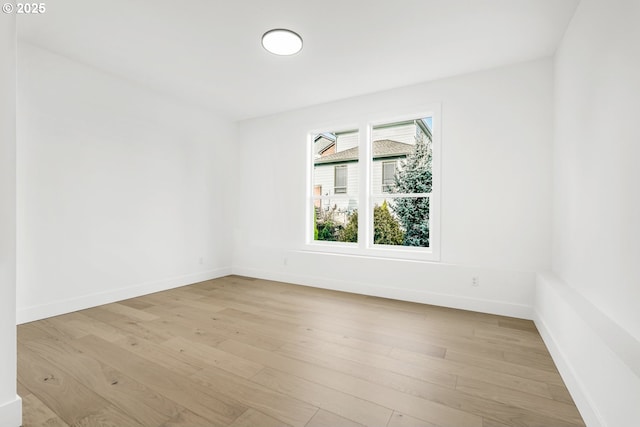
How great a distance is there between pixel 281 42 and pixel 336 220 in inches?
102

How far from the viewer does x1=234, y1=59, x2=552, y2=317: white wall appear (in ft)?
10.3

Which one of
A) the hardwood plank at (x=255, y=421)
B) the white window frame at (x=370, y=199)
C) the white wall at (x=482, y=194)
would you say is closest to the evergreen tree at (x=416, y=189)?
the white window frame at (x=370, y=199)

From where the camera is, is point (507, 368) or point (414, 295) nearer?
point (507, 368)

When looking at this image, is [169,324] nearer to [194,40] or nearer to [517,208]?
[194,40]

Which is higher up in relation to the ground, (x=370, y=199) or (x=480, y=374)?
(x=370, y=199)

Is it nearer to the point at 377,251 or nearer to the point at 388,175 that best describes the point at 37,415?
the point at 377,251

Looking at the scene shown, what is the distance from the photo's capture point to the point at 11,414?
149cm

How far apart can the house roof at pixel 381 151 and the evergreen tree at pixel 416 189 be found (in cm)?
14

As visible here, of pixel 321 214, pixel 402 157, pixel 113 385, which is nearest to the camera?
pixel 113 385

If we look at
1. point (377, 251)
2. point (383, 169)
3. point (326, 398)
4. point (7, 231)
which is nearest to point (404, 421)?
point (326, 398)

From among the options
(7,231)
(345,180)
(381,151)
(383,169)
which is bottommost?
(7,231)

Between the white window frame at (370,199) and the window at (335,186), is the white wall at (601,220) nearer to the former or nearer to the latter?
the white window frame at (370,199)

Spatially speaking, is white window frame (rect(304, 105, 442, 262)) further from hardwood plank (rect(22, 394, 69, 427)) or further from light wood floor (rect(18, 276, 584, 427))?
hardwood plank (rect(22, 394, 69, 427))

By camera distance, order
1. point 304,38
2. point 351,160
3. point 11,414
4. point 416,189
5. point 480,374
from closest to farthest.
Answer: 1. point 11,414
2. point 480,374
3. point 304,38
4. point 416,189
5. point 351,160
